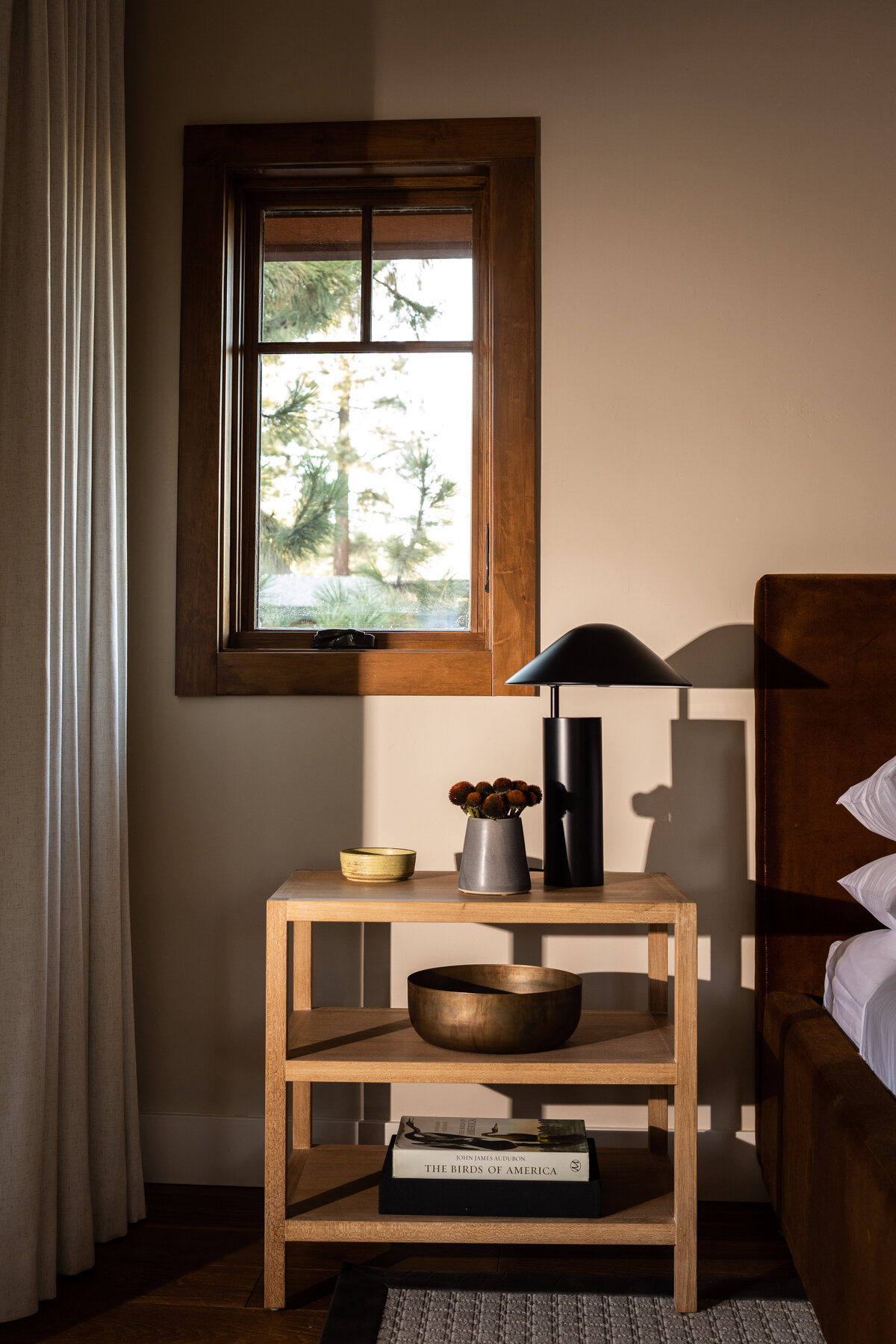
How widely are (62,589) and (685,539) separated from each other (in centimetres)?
123

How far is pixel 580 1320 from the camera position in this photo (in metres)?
1.58

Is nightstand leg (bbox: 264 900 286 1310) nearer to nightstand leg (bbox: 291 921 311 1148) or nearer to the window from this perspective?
nightstand leg (bbox: 291 921 311 1148)

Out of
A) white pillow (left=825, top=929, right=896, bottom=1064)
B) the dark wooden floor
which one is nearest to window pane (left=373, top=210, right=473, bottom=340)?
white pillow (left=825, top=929, right=896, bottom=1064)

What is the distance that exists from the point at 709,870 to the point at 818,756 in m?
0.33

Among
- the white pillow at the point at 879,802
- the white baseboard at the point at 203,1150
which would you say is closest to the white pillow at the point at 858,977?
the white pillow at the point at 879,802

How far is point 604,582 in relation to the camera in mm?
2119

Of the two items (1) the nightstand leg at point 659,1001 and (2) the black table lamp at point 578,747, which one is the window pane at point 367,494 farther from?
(1) the nightstand leg at point 659,1001

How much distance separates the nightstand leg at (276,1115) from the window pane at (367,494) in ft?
2.70

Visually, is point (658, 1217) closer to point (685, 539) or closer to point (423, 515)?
point (685, 539)

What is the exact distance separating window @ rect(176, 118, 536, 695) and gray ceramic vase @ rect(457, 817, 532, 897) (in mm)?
527

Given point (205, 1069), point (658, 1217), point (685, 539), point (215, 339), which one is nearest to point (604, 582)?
point (685, 539)

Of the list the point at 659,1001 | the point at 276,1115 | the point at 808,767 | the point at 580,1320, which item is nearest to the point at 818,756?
the point at 808,767

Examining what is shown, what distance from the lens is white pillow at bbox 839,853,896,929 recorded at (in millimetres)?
1645

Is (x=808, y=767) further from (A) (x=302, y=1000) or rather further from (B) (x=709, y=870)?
(A) (x=302, y=1000)
